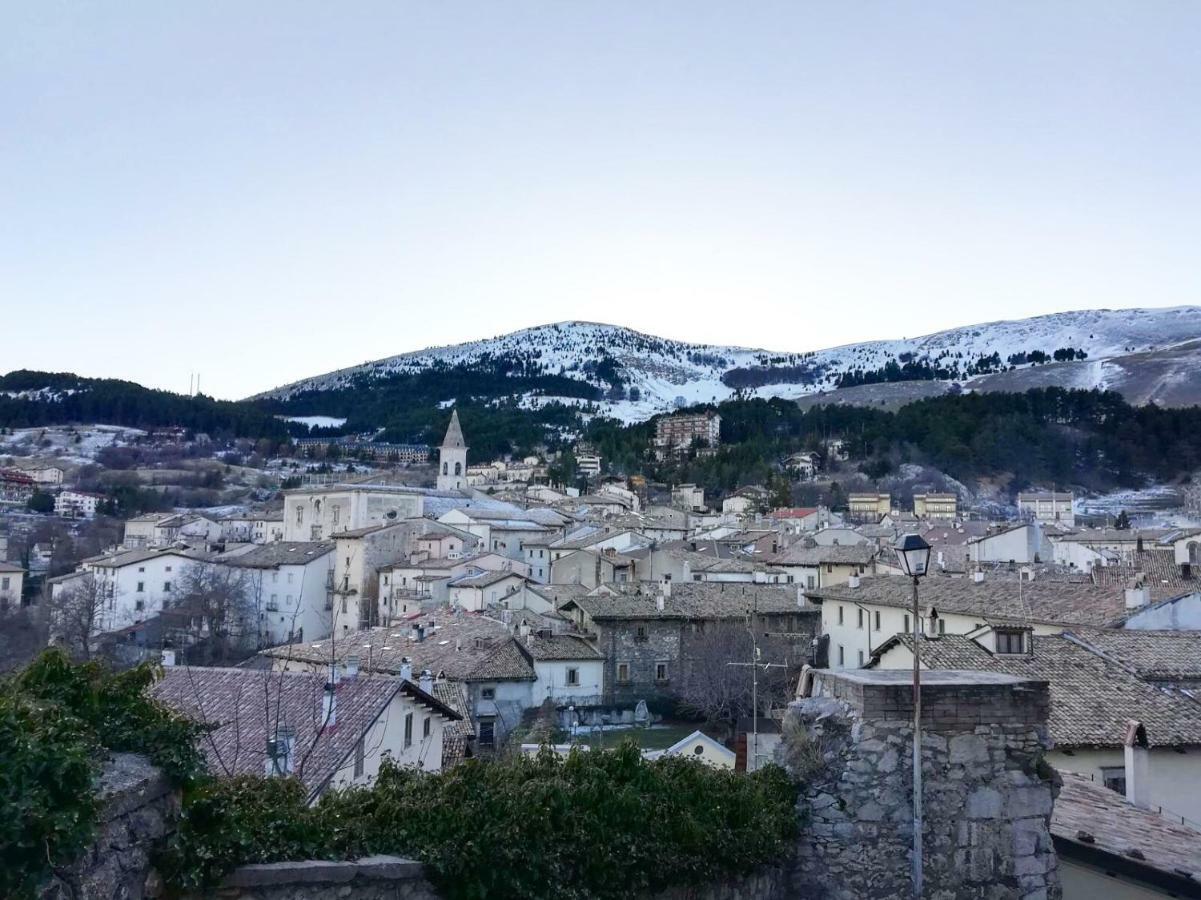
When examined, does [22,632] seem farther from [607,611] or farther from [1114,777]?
[1114,777]

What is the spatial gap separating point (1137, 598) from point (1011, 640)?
859 cm

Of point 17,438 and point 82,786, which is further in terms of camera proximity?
point 17,438

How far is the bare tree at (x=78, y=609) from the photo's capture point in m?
49.2

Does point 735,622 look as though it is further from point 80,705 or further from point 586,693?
point 80,705

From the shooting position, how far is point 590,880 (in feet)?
18.1

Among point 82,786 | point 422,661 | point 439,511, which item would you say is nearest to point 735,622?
point 422,661

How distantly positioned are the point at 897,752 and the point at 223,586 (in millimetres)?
60623

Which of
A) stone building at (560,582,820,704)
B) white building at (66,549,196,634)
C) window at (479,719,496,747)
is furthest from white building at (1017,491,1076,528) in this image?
window at (479,719,496,747)

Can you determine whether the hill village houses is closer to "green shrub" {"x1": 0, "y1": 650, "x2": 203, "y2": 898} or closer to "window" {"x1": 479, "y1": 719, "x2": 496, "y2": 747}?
"window" {"x1": 479, "y1": 719, "x2": 496, "y2": 747}

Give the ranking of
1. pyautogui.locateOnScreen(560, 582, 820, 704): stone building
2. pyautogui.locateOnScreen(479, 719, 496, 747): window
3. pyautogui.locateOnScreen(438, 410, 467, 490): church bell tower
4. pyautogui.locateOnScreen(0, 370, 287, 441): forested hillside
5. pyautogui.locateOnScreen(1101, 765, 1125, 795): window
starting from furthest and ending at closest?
pyautogui.locateOnScreen(0, 370, 287, 441): forested hillside → pyautogui.locateOnScreen(438, 410, 467, 490): church bell tower → pyautogui.locateOnScreen(560, 582, 820, 704): stone building → pyautogui.locateOnScreen(479, 719, 496, 747): window → pyautogui.locateOnScreen(1101, 765, 1125, 795): window

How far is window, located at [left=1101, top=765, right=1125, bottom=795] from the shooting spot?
42.3 feet

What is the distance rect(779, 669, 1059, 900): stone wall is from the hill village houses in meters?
5.14

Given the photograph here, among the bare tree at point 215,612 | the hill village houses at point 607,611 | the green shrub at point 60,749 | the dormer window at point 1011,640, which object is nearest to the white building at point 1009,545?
the hill village houses at point 607,611

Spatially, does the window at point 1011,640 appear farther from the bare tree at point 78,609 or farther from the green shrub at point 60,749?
the bare tree at point 78,609
